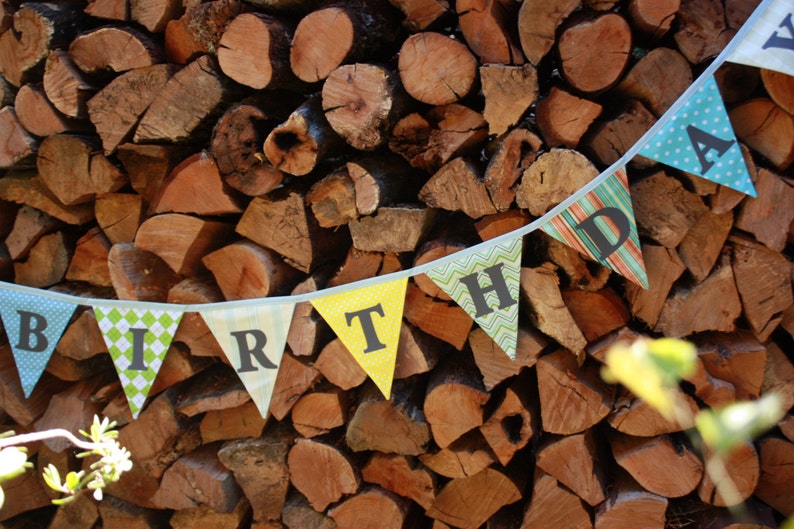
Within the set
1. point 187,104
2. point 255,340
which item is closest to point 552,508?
point 255,340

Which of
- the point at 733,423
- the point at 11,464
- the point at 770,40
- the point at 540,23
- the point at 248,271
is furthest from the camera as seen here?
the point at 248,271

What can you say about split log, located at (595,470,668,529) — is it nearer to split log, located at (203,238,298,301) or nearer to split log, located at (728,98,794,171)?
split log, located at (728,98,794,171)

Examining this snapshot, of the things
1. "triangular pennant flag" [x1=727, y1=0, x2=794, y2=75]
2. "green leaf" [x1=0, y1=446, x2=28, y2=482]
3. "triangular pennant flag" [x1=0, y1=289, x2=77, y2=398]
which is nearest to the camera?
"green leaf" [x1=0, y1=446, x2=28, y2=482]

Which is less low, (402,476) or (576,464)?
(576,464)

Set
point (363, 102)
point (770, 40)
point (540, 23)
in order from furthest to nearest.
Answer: point (363, 102), point (540, 23), point (770, 40)

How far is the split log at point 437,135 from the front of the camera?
1566 millimetres

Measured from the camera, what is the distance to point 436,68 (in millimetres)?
1539

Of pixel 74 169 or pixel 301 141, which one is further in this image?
pixel 74 169

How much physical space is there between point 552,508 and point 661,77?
42.4 inches

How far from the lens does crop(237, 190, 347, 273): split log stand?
1730 millimetres

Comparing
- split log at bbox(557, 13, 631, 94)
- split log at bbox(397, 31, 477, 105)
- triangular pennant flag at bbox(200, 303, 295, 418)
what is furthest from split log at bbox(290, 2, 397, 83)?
triangular pennant flag at bbox(200, 303, 295, 418)

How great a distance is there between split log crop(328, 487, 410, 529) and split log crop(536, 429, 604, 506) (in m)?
0.41

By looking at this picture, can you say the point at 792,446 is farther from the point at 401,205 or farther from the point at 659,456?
the point at 401,205

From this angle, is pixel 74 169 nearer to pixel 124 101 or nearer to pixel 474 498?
pixel 124 101
